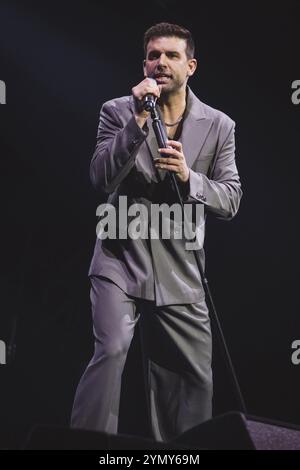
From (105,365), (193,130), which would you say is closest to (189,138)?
(193,130)

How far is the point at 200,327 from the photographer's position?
221 cm

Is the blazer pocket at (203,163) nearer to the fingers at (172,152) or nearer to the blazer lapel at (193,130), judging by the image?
the blazer lapel at (193,130)

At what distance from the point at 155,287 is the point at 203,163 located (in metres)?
0.55

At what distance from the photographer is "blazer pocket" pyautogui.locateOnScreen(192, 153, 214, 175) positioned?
7.66ft

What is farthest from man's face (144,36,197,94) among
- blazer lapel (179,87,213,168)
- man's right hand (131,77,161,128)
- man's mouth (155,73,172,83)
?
man's right hand (131,77,161,128)

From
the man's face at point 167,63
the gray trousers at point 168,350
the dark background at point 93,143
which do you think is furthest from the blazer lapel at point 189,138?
the dark background at point 93,143

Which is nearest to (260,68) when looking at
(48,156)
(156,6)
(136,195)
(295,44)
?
(295,44)

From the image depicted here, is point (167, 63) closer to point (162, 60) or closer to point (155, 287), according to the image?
point (162, 60)

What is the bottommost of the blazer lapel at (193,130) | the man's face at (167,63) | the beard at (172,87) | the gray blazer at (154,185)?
the gray blazer at (154,185)

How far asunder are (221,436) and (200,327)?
0.79m

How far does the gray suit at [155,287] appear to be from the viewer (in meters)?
2.07

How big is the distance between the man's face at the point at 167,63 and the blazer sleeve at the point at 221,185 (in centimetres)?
28
